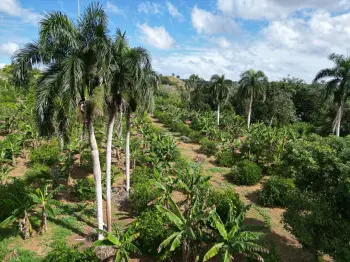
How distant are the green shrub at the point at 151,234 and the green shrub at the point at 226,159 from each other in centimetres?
1343

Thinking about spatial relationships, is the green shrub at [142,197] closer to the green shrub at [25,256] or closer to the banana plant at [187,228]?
the banana plant at [187,228]

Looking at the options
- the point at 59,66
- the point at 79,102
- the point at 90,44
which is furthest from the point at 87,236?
the point at 90,44

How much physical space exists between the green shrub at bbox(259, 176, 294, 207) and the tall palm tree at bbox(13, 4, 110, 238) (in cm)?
1201

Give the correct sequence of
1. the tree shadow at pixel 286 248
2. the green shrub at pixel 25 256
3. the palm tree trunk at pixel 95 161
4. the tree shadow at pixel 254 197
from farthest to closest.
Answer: the tree shadow at pixel 254 197 < the tree shadow at pixel 286 248 < the palm tree trunk at pixel 95 161 < the green shrub at pixel 25 256

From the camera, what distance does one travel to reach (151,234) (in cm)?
1123

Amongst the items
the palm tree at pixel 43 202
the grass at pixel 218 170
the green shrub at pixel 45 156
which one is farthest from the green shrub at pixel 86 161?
the grass at pixel 218 170

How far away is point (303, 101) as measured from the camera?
41688 mm

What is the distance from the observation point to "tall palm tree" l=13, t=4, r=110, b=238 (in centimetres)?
905

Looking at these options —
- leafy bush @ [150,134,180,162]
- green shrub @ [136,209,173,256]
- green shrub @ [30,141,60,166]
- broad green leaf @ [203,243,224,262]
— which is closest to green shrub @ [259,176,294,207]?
green shrub @ [136,209,173,256]

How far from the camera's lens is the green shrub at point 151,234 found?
36.9ft

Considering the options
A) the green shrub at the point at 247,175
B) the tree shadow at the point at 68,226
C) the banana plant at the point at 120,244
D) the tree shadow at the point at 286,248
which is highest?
the banana plant at the point at 120,244

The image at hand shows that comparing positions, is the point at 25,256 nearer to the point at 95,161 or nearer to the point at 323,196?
the point at 95,161

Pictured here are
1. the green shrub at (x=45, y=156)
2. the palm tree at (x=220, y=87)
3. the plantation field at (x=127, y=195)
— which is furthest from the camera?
the palm tree at (x=220, y=87)

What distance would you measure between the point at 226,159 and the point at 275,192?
820 cm
